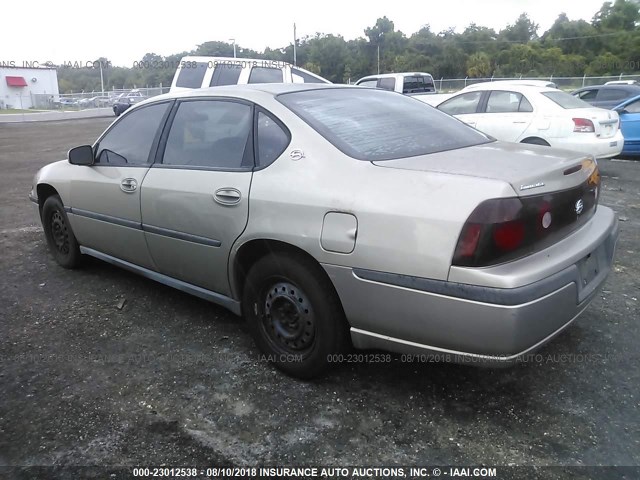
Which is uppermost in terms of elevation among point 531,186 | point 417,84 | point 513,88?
point 417,84

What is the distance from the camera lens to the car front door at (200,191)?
9.93ft

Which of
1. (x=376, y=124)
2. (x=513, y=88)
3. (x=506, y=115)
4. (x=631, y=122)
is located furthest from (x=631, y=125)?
(x=376, y=124)

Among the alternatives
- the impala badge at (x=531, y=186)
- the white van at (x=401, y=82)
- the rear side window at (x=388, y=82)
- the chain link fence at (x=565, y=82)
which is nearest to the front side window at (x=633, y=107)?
the white van at (x=401, y=82)

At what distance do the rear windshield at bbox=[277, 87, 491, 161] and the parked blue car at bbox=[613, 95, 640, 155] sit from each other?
8.02m

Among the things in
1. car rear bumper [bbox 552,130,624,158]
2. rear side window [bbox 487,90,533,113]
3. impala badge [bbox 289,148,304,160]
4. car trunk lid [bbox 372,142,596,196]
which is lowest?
car rear bumper [bbox 552,130,624,158]

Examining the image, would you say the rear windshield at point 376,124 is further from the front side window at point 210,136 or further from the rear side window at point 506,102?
the rear side window at point 506,102

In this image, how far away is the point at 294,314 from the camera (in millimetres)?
2846

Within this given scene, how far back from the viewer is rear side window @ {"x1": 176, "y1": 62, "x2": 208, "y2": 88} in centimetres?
1048

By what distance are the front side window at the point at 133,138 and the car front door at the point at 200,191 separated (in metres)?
0.19

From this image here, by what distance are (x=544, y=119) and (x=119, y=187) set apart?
6.52m

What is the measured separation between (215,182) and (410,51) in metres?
71.5

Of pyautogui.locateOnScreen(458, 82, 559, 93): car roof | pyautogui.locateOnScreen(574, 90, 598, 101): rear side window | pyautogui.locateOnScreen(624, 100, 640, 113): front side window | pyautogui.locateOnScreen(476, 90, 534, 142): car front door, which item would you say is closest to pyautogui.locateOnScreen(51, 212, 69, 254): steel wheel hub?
pyautogui.locateOnScreen(476, 90, 534, 142): car front door

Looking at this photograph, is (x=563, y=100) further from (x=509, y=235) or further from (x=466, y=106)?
(x=509, y=235)

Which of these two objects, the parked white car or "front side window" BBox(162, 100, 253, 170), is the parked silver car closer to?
"front side window" BBox(162, 100, 253, 170)
